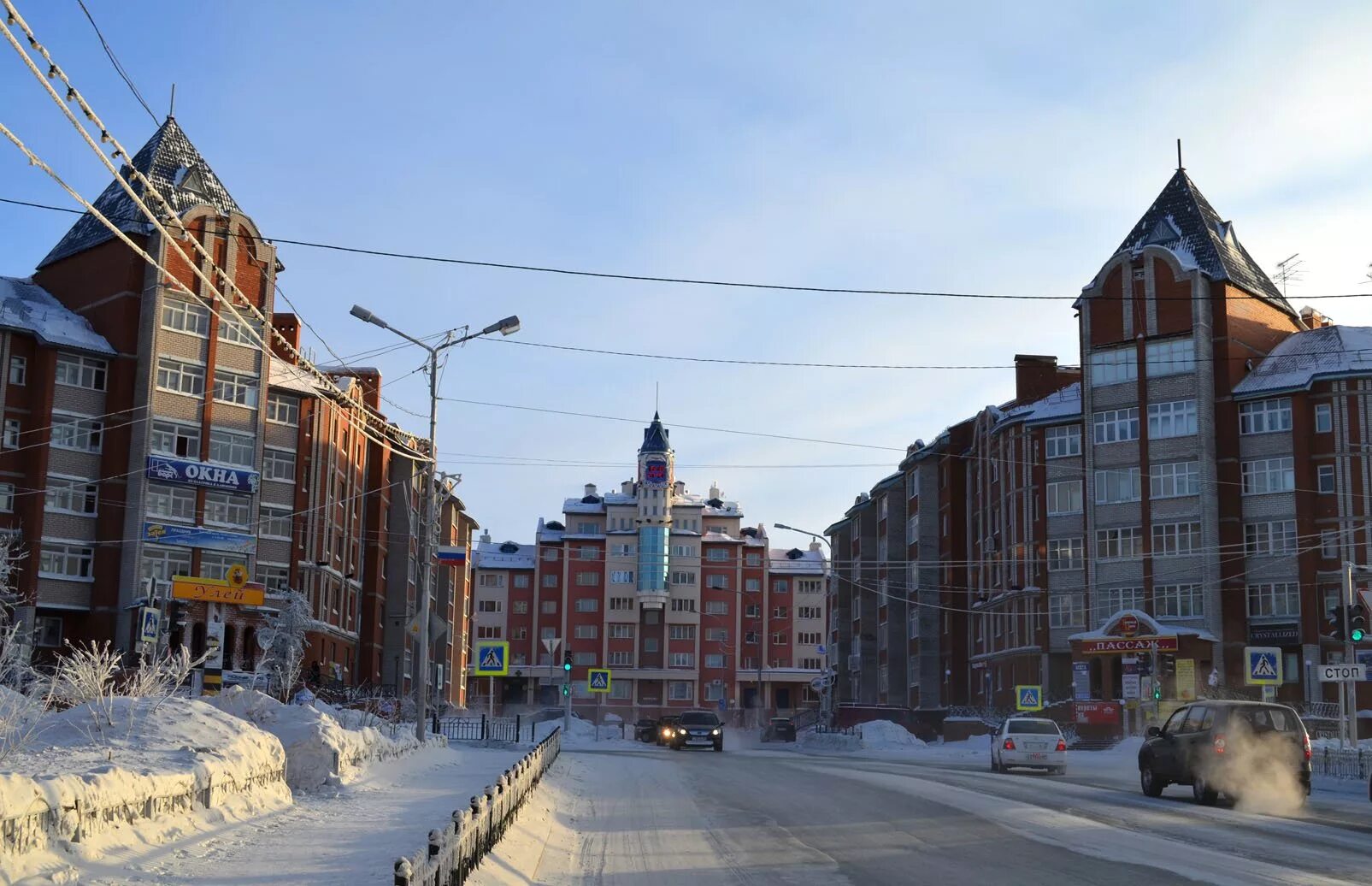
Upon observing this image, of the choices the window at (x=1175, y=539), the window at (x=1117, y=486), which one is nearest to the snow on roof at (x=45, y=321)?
the window at (x=1117, y=486)

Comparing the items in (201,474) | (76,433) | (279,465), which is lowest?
(201,474)

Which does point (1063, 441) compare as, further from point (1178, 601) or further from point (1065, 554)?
point (1178, 601)

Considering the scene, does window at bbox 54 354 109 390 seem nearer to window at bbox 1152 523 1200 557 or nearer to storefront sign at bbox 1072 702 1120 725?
storefront sign at bbox 1072 702 1120 725

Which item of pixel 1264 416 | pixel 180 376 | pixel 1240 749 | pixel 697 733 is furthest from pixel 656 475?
pixel 1240 749

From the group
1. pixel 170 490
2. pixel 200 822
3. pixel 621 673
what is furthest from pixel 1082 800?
pixel 621 673

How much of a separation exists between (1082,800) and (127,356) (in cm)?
4773

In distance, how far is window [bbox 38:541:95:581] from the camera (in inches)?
2202

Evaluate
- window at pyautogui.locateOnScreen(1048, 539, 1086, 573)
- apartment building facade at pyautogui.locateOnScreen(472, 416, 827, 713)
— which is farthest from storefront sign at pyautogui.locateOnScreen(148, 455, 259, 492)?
apartment building facade at pyautogui.locateOnScreen(472, 416, 827, 713)

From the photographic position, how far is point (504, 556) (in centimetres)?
12950

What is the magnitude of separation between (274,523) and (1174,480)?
41.3 metres

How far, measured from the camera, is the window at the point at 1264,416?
204ft

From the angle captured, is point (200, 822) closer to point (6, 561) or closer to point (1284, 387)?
point (6, 561)

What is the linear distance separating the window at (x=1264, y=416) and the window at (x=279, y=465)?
143 feet

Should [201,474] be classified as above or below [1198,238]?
below
